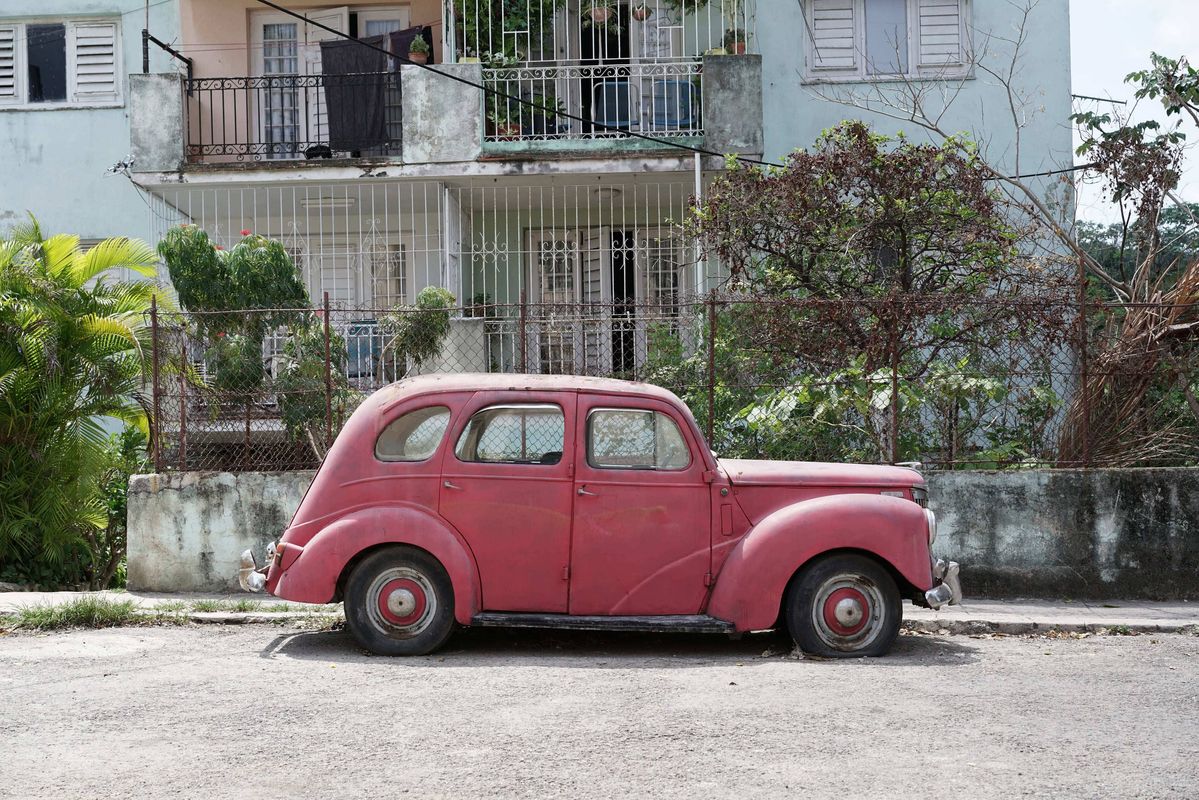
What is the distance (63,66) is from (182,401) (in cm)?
933

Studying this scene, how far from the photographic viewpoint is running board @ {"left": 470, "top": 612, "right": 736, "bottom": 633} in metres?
7.35

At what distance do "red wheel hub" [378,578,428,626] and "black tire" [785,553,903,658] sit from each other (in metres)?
2.25

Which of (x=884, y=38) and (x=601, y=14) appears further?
(x=884, y=38)

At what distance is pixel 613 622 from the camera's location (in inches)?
293

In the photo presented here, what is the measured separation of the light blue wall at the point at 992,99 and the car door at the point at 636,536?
883 centimetres

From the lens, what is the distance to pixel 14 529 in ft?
35.7

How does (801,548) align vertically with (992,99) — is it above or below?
below

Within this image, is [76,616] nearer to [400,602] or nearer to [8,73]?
[400,602]

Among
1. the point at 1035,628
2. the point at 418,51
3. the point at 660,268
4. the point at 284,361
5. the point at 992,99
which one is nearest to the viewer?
the point at 1035,628

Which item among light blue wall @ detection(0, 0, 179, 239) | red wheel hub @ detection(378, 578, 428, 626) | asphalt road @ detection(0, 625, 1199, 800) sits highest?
light blue wall @ detection(0, 0, 179, 239)

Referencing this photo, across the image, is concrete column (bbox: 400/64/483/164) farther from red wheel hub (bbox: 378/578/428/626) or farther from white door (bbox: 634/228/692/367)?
red wheel hub (bbox: 378/578/428/626)

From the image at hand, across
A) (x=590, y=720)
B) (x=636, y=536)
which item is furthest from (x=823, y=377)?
(x=590, y=720)

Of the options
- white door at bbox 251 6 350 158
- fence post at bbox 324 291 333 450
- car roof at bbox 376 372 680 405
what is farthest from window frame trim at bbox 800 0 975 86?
car roof at bbox 376 372 680 405

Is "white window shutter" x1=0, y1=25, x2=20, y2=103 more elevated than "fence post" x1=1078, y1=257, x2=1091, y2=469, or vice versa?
"white window shutter" x1=0, y1=25, x2=20, y2=103
